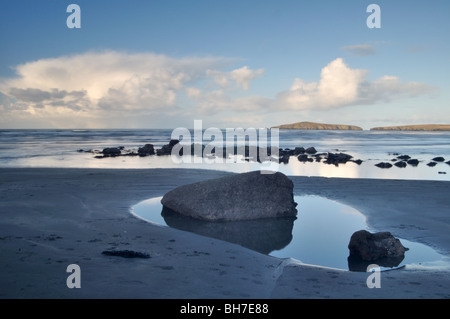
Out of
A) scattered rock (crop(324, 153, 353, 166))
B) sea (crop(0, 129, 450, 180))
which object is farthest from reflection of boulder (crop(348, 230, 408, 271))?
scattered rock (crop(324, 153, 353, 166))

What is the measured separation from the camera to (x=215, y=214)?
8047 millimetres

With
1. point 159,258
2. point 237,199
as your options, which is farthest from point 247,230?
point 159,258

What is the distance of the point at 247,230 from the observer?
742 cm

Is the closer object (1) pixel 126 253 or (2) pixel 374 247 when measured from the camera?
(1) pixel 126 253

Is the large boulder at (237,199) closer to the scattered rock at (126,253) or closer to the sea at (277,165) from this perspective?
the scattered rock at (126,253)

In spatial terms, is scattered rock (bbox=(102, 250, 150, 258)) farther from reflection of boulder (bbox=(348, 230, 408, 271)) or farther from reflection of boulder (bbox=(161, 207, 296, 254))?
reflection of boulder (bbox=(348, 230, 408, 271))

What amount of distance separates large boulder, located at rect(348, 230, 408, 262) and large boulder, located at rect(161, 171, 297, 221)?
2691 mm

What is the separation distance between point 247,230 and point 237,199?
1.07m

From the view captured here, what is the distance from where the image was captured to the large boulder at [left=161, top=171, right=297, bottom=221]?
8164mm

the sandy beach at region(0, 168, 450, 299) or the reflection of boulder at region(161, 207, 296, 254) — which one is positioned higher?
the sandy beach at region(0, 168, 450, 299)

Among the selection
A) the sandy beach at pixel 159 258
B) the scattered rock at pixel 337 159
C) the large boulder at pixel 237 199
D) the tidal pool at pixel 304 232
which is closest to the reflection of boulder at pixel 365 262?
the tidal pool at pixel 304 232

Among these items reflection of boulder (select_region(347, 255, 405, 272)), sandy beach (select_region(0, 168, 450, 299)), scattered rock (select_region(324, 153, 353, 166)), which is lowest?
reflection of boulder (select_region(347, 255, 405, 272))

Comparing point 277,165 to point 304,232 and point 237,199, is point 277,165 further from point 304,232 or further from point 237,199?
point 304,232

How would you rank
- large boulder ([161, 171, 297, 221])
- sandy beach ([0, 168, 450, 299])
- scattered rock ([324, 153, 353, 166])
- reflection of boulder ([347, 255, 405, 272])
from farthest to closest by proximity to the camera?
scattered rock ([324, 153, 353, 166])
large boulder ([161, 171, 297, 221])
reflection of boulder ([347, 255, 405, 272])
sandy beach ([0, 168, 450, 299])
